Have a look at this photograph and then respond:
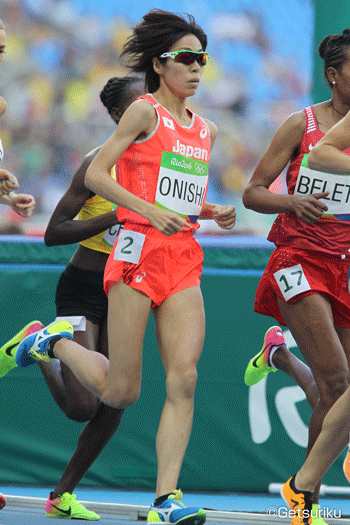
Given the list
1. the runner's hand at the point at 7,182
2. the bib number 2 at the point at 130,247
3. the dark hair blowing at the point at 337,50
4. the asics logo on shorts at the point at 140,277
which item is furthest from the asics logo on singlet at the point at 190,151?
the runner's hand at the point at 7,182

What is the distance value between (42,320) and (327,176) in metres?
2.10

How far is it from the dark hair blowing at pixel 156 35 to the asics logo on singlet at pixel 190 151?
393 mm

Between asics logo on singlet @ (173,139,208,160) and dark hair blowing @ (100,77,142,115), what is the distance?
38.2 inches

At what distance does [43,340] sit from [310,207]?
4.39 feet

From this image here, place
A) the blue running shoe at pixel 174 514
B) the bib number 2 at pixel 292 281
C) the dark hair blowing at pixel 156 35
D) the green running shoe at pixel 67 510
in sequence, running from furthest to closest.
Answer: the green running shoe at pixel 67 510 → the bib number 2 at pixel 292 281 → the dark hair blowing at pixel 156 35 → the blue running shoe at pixel 174 514

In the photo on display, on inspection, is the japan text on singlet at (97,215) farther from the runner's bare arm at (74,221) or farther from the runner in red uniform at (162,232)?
the runner in red uniform at (162,232)

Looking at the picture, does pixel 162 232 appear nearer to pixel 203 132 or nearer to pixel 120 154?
pixel 120 154

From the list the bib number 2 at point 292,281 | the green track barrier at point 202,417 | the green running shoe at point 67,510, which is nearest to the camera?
the bib number 2 at point 292,281

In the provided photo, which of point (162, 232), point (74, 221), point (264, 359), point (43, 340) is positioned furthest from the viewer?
point (264, 359)

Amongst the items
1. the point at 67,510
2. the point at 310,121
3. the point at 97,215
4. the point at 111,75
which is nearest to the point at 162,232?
the point at 310,121

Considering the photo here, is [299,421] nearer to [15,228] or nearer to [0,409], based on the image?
[0,409]

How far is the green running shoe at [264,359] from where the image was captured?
13.6 ft

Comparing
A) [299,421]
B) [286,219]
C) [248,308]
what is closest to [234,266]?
[248,308]

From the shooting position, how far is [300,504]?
3.01 metres
